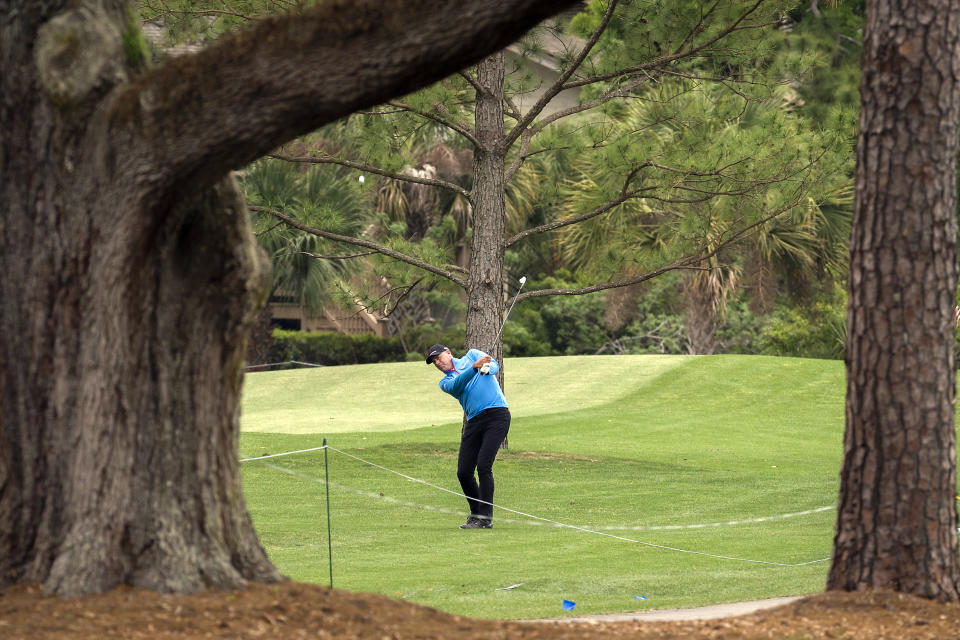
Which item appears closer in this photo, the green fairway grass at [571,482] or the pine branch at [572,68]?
the green fairway grass at [571,482]

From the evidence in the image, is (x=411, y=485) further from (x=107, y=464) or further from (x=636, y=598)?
(x=107, y=464)

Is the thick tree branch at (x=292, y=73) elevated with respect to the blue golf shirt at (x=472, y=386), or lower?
elevated

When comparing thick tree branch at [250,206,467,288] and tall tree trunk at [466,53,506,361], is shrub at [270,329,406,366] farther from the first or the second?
tall tree trunk at [466,53,506,361]

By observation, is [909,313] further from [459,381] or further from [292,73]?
[459,381]

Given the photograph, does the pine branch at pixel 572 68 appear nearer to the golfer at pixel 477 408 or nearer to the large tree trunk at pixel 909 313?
the golfer at pixel 477 408

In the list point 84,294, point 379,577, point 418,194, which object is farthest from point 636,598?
point 418,194

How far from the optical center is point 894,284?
5359mm

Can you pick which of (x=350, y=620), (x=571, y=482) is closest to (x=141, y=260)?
(x=350, y=620)

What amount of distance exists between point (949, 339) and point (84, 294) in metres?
3.69

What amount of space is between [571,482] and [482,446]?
4.42 meters

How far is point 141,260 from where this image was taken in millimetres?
4922

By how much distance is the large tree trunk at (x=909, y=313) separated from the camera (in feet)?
17.5

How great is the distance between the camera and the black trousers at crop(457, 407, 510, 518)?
1091 centimetres

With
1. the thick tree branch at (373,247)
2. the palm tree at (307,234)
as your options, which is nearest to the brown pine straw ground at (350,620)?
the thick tree branch at (373,247)
